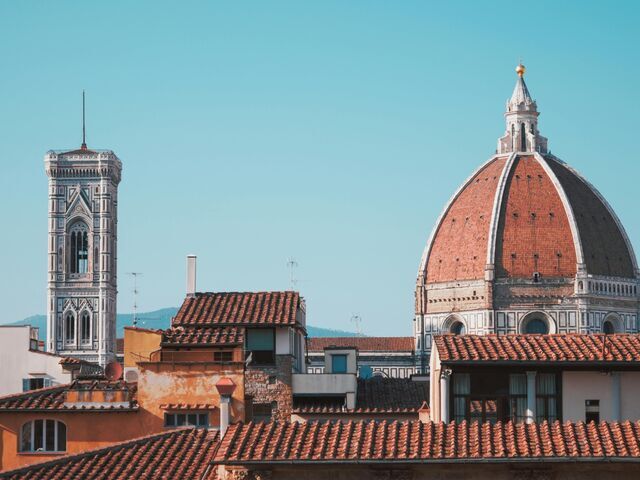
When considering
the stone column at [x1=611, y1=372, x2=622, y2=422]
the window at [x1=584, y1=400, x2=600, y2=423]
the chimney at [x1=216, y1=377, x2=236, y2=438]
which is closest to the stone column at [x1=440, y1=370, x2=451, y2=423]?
the window at [x1=584, y1=400, x2=600, y2=423]

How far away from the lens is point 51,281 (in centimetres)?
17875

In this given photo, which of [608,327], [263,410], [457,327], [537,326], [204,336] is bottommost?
[457,327]

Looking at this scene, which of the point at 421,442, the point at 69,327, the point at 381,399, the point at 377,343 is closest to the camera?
the point at 421,442

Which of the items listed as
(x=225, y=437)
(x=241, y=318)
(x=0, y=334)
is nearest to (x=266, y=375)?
(x=241, y=318)

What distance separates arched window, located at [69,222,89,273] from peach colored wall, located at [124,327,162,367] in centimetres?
13922

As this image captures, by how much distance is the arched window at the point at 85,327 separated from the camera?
6954 inches

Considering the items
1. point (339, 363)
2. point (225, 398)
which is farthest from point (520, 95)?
point (225, 398)

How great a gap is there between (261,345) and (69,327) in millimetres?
132872

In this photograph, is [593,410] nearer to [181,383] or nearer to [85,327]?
[181,383]

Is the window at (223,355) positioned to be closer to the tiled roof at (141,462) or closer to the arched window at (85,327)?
the tiled roof at (141,462)

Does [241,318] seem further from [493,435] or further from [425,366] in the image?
[425,366]

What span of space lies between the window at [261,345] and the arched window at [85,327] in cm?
13070

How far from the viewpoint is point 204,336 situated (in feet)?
133

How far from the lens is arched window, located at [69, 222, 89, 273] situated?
18088cm
